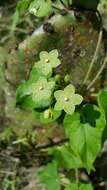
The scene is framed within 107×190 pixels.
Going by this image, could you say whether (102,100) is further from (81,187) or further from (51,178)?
(51,178)

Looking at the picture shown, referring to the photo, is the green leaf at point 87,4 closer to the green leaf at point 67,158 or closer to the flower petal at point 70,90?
the flower petal at point 70,90

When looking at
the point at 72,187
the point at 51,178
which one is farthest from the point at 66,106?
the point at 51,178

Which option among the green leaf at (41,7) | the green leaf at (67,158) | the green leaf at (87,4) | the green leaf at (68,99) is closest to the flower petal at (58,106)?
the green leaf at (68,99)

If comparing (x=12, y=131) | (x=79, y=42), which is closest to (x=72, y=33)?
(x=79, y=42)

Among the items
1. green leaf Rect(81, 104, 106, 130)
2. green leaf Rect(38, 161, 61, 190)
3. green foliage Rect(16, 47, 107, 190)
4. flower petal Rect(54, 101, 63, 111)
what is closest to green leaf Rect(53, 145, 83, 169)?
green leaf Rect(38, 161, 61, 190)

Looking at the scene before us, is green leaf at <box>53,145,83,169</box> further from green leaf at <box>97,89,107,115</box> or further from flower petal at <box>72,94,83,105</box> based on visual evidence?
flower petal at <box>72,94,83,105</box>

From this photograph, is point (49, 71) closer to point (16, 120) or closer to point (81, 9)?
point (81, 9)
